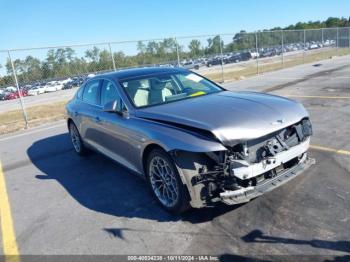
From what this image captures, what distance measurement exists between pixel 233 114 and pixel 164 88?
4.89 feet

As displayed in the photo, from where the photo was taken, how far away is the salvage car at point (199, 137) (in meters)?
3.52

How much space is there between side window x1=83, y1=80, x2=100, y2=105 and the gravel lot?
114 centimetres

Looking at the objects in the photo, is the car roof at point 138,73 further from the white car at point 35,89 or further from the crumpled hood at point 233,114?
the white car at point 35,89

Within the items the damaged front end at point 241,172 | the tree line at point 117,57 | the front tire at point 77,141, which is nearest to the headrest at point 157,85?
the damaged front end at point 241,172

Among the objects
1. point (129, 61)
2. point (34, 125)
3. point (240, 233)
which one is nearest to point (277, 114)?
point (240, 233)

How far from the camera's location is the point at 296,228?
3.47 metres

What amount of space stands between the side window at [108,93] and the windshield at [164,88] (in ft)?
0.59

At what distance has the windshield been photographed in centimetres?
478

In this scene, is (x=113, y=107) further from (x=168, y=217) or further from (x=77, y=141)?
(x=77, y=141)

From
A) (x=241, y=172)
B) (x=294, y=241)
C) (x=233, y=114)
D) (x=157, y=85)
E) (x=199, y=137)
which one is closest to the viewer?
(x=294, y=241)

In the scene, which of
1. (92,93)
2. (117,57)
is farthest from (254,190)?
(117,57)

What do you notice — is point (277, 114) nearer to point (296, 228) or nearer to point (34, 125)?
point (296, 228)

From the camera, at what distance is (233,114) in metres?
3.85

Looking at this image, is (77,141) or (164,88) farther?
(77,141)
